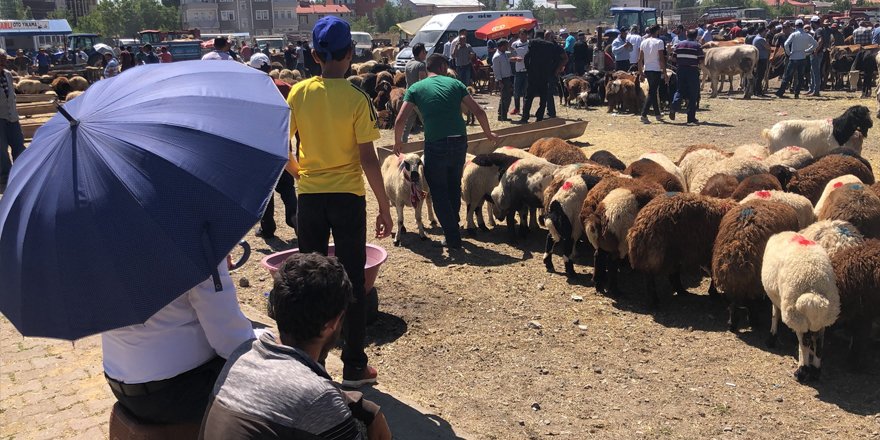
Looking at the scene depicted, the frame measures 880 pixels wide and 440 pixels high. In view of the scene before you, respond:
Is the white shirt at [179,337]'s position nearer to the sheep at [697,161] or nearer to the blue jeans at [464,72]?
the sheep at [697,161]

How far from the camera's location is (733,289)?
6.11 m

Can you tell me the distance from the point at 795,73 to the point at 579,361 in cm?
1883

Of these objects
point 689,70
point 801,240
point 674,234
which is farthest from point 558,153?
point 689,70

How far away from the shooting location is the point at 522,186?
8742mm

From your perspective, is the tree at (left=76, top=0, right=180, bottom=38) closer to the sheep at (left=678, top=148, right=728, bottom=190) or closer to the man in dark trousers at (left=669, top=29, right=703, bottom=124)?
the man in dark trousers at (left=669, top=29, right=703, bottom=124)

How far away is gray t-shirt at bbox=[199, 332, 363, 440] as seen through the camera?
7.19 ft

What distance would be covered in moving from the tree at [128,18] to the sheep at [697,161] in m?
95.6

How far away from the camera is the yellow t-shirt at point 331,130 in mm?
4535

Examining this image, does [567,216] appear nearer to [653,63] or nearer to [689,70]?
[689,70]

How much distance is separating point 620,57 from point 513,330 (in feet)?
65.8

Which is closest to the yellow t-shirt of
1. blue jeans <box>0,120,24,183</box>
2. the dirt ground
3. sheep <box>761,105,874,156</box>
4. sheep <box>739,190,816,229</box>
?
the dirt ground

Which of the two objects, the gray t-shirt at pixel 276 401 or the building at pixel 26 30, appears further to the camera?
the building at pixel 26 30

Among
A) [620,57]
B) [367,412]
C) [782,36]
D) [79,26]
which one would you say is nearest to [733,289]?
[367,412]

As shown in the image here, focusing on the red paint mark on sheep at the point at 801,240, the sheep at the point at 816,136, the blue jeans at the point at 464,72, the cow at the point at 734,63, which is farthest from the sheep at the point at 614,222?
the cow at the point at 734,63
